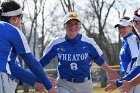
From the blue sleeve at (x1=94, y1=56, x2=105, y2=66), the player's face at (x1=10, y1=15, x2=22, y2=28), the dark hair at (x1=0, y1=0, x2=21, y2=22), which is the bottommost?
the blue sleeve at (x1=94, y1=56, x2=105, y2=66)

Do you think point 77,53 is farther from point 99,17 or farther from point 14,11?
point 99,17

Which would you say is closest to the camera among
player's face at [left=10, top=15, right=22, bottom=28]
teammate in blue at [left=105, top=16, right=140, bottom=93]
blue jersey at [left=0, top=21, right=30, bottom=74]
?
blue jersey at [left=0, top=21, right=30, bottom=74]

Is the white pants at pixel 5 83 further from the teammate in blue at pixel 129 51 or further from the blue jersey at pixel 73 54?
the blue jersey at pixel 73 54

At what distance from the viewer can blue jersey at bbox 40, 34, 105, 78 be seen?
756 centimetres

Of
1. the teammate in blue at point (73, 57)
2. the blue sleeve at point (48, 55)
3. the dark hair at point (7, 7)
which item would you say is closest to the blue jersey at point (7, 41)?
the dark hair at point (7, 7)

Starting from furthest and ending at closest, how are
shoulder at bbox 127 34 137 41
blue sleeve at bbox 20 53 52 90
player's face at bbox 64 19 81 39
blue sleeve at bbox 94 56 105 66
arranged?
blue sleeve at bbox 94 56 105 66, player's face at bbox 64 19 81 39, shoulder at bbox 127 34 137 41, blue sleeve at bbox 20 53 52 90

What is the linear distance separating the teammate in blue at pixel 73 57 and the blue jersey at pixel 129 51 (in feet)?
1.96

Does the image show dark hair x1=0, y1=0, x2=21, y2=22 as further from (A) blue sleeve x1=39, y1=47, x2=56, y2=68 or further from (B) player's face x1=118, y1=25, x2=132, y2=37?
(B) player's face x1=118, y1=25, x2=132, y2=37

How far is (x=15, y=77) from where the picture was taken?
5.63 metres

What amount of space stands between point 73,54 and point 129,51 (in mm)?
1020

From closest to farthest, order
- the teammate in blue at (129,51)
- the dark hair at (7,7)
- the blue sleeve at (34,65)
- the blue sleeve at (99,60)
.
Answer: the blue sleeve at (34,65)
the dark hair at (7,7)
the teammate in blue at (129,51)
the blue sleeve at (99,60)

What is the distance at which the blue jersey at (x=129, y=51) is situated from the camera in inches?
288

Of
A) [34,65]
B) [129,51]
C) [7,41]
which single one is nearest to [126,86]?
[34,65]

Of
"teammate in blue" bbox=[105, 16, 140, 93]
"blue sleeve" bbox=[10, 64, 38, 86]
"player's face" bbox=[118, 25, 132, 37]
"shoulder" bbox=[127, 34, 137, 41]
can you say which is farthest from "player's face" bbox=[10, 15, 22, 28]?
"player's face" bbox=[118, 25, 132, 37]
